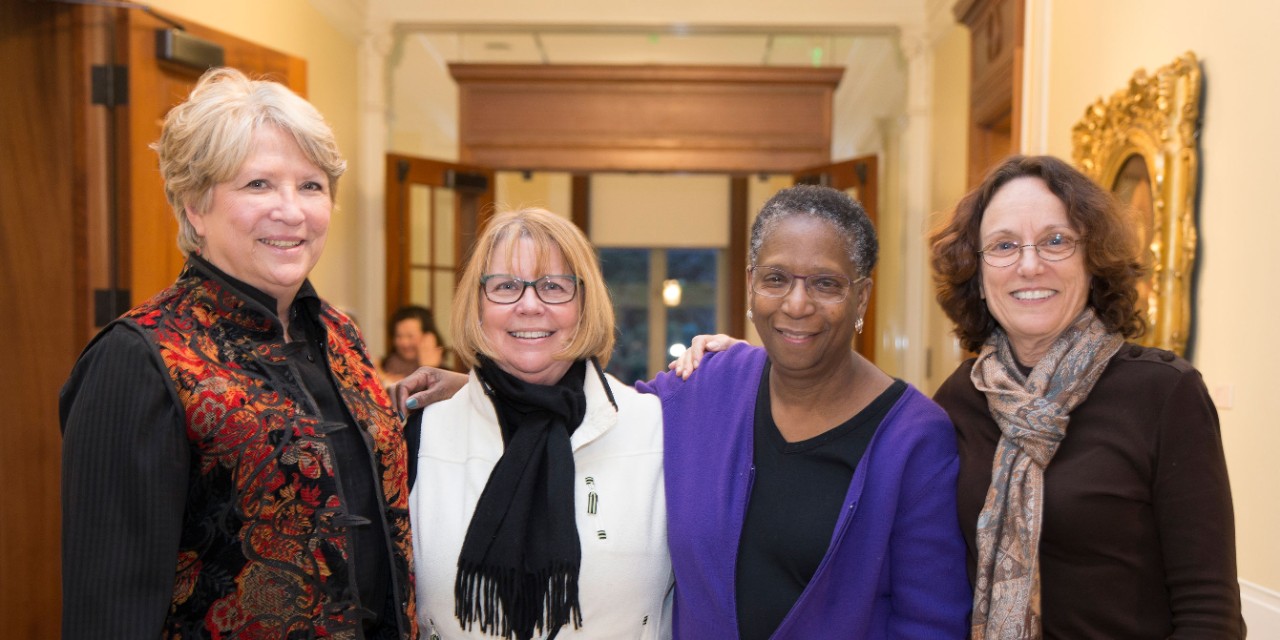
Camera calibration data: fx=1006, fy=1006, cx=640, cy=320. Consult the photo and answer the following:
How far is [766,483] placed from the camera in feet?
5.85

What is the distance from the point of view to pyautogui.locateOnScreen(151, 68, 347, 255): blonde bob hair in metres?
1.47

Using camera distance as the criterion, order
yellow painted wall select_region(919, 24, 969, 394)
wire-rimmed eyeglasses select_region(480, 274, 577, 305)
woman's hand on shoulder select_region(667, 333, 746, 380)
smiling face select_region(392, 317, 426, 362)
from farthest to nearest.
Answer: smiling face select_region(392, 317, 426, 362) < yellow painted wall select_region(919, 24, 969, 394) < woman's hand on shoulder select_region(667, 333, 746, 380) < wire-rimmed eyeglasses select_region(480, 274, 577, 305)

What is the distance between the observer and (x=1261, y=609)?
8.16 feet

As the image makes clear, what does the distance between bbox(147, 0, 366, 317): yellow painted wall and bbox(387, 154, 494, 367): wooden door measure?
0.31 metres

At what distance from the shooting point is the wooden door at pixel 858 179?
576 cm

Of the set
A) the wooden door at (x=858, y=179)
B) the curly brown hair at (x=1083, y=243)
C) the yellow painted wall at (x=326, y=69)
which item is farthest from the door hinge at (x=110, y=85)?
the wooden door at (x=858, y=179)

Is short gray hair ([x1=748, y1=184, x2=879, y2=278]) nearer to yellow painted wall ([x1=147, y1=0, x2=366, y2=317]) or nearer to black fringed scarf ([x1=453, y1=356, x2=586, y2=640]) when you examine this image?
black fringed scarf ([x1=453, y1=356, x2=586, y2=640])

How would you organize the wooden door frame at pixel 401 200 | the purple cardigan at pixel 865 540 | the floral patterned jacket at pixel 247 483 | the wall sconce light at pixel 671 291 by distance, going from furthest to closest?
the wall sconce light at pixel 671 291, the wooden door frame at pixel 401 200, the purple cardigan at pixel 865 540, the floral patterned jacket at pixel 247 483

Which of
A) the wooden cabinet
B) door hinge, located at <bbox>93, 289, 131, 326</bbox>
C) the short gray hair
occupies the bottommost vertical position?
door hinge, located at <bbox>93, 289, 131, 326</bbox>

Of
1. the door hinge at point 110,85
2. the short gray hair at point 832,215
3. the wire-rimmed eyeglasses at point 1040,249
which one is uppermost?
the door hinge at point 110,85

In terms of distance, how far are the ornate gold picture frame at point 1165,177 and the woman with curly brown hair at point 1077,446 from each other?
4.14 feet

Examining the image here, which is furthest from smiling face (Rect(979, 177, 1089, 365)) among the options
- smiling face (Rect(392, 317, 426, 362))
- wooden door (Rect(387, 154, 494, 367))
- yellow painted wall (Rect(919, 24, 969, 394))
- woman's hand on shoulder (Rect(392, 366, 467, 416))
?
wooden door (Rect(387, 154, 494, 367))

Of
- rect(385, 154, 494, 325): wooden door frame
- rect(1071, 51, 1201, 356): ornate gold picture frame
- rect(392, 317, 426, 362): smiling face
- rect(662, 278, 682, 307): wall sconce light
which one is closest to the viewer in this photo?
rect(1071, 51, 1201, 356): ornate gold picture frame

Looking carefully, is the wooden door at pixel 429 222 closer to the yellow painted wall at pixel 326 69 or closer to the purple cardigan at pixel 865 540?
the yellow painted wall at pixel 326 69
